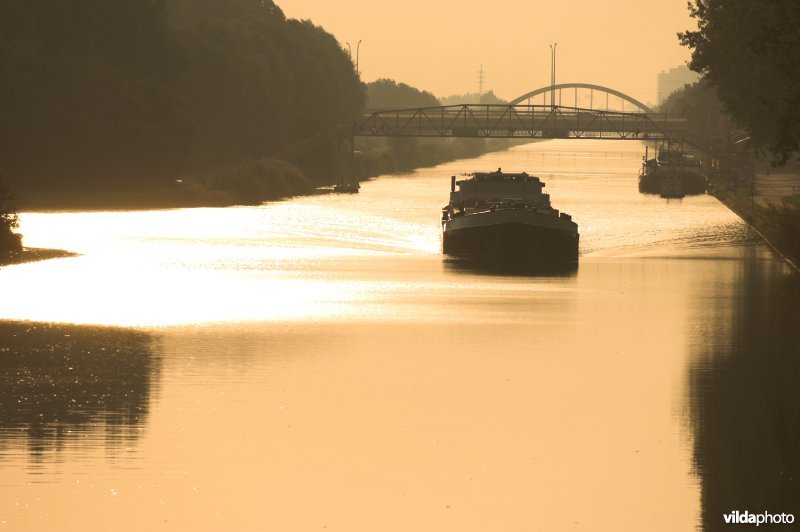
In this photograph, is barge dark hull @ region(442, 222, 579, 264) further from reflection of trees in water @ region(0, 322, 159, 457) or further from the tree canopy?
the tree canopy

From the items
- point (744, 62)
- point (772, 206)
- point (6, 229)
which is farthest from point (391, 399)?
point (772, 206)

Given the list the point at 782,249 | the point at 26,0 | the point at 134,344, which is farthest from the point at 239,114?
the point at 134,344

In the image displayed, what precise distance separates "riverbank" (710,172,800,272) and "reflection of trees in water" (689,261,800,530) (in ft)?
75.3

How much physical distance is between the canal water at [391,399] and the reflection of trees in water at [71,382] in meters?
0.08

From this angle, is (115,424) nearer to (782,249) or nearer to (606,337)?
(606,337)

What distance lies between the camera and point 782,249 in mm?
67125

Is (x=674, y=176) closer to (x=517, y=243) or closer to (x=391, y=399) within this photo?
(x=517, y=243)

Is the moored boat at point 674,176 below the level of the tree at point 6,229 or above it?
above

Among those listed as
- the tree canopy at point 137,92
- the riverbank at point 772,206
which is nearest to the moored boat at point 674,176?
the riverbank at point 772,206

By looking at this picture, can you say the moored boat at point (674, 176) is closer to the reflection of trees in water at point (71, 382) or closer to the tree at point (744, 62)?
the tree at point (744, 62)

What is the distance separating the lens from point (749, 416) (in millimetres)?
25594

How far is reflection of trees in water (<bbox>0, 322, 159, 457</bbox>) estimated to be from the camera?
24.1 meters

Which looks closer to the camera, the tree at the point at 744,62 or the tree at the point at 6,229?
the tree at the point at 6,229

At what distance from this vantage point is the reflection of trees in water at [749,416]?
19.8 metres
